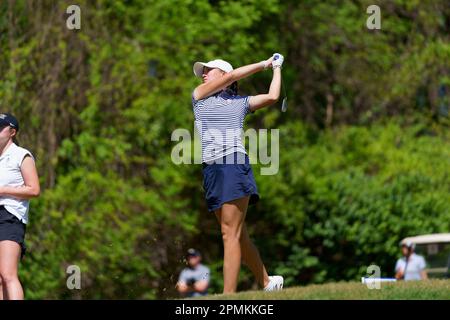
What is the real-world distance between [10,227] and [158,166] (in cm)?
976

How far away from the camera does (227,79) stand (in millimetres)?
9305

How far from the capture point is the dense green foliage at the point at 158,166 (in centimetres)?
1825

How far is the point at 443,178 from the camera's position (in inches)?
825

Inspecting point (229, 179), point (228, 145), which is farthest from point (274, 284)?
point (228, 145)

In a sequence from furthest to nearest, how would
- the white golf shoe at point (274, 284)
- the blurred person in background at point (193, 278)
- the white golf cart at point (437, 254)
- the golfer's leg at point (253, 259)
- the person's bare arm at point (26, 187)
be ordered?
the blurred person in background at point (193, 278)
the white golf cart at point (437, 254)
the white golf shoe at point (274, 284)
the golfer's leg at point (253, 259)
the person's bare arm at point (26, 187)

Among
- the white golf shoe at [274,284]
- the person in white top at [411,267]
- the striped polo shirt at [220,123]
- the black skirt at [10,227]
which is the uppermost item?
the striped polo shirt at [220,123]

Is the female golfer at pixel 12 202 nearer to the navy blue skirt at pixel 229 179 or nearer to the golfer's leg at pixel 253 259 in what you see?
the navy blue skirt at pixel 229 179

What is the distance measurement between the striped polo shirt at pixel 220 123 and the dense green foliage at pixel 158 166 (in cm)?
786

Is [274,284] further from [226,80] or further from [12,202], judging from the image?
[12,202]

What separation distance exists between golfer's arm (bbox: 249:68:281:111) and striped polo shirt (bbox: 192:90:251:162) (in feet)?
0.18

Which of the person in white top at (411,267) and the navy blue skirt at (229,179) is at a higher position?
the navy blue skirt at (229,179)

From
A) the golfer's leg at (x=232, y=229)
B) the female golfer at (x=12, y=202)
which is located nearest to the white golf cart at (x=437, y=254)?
the golfer's leg at (x=232, y=229)
